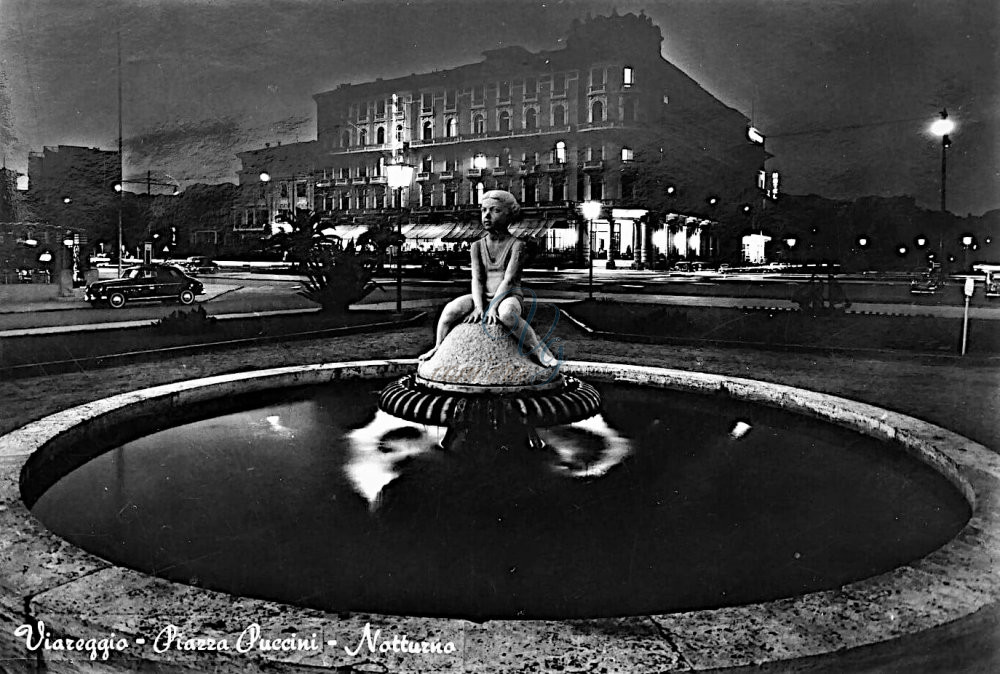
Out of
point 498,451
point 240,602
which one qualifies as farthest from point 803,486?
point 240,602

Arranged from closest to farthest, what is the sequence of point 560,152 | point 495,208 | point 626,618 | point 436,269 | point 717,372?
point 626,618, point 495,208, point 717,372, point 436,269, point 560,152

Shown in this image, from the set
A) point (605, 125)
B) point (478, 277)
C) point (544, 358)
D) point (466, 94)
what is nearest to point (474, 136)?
point (466, 94)

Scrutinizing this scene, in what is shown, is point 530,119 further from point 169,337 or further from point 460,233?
point 169,337

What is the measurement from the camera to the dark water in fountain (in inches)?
129

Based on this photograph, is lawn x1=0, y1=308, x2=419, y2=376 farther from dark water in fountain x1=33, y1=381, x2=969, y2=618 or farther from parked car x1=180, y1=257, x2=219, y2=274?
dark water in fountain x1=33, y1=381, x2=969, y2=618

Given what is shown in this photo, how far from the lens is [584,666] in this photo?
7.39 ft

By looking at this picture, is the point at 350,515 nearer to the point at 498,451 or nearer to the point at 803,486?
the point at 498,451

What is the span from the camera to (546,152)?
2995cm

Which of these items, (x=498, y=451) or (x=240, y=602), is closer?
(x=240, y=602)

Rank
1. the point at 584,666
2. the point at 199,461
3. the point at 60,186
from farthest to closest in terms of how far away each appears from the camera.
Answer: the point at 60,186, the point at 199,461, the point at 584,666

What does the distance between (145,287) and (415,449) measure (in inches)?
678

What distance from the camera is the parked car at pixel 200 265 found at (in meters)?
21.6

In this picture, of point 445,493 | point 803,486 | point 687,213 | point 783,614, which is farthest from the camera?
point 687,213

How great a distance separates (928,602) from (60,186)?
18.6 metres
